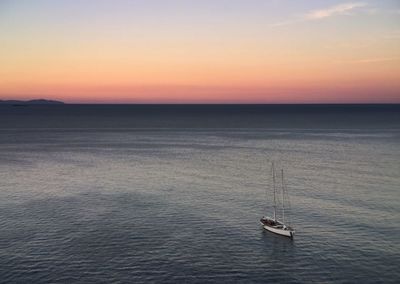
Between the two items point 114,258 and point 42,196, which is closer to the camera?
point 114,258

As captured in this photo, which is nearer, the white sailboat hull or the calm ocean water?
the calm ocean water

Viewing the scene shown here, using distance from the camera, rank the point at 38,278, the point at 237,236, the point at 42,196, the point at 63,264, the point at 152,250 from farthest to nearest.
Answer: the point at 42,196 < the point at 237,236 < the point at 152,250 < the point at 63,264 < the point at 38,278

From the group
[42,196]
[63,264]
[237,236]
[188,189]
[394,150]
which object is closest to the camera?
[63,264]

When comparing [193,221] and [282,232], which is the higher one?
[282,232]

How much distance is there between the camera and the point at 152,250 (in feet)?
227

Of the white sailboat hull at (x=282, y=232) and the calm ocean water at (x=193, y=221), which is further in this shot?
the white sailboat hull at (x=282, y=232)

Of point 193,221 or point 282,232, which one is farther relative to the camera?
point 193,221

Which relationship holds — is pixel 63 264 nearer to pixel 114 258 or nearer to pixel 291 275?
pixel 114 258

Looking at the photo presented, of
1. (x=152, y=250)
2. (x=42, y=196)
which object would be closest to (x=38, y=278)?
(x=152, y=250)

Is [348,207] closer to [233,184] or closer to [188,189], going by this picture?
[233,184]

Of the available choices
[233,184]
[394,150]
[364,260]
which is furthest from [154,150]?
[364,260]

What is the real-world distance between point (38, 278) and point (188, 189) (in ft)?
167

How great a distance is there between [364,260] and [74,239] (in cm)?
4699

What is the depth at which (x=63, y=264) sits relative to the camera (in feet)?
210
